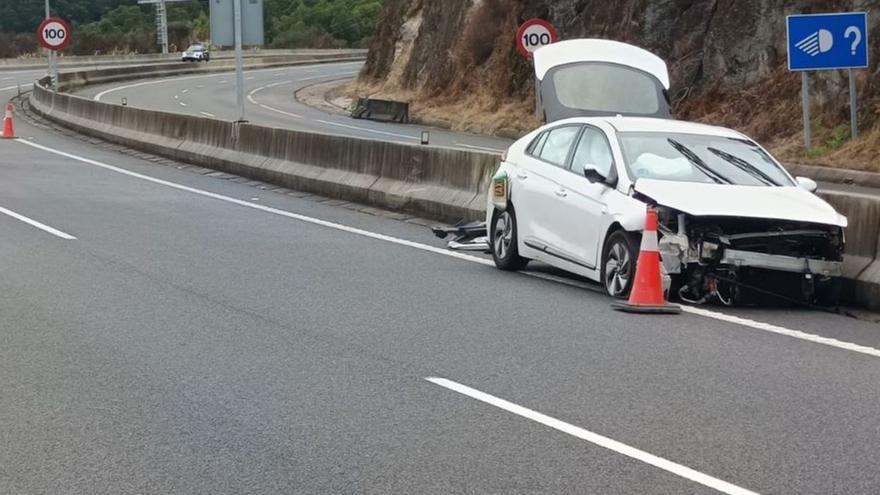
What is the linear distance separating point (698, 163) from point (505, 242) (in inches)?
94.6

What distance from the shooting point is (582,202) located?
12.4 metres

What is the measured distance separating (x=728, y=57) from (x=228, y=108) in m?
21.5

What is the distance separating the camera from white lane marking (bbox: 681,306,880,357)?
969cm

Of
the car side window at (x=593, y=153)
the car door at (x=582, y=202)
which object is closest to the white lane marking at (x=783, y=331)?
the car door at (x=582, y=202)

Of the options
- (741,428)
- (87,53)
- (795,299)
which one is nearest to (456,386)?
(741,428)

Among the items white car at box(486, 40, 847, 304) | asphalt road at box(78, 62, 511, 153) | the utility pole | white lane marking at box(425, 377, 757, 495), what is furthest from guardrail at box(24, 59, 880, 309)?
the utility pole

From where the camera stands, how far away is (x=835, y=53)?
25984mm

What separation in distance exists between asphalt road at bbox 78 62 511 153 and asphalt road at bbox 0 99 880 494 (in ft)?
65.5

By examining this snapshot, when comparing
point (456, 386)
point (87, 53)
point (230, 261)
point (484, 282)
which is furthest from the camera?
point (87, 53)

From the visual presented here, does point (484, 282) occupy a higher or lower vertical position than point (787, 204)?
lower

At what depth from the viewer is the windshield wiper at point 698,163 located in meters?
12.0

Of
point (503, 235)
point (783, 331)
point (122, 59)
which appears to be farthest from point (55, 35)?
point (122, 59)

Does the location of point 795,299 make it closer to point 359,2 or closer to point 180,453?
point 180,453

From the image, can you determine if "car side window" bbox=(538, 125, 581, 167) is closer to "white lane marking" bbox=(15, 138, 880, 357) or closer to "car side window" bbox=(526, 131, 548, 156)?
"car side window" bbox=(526, 131, 548, 156)
